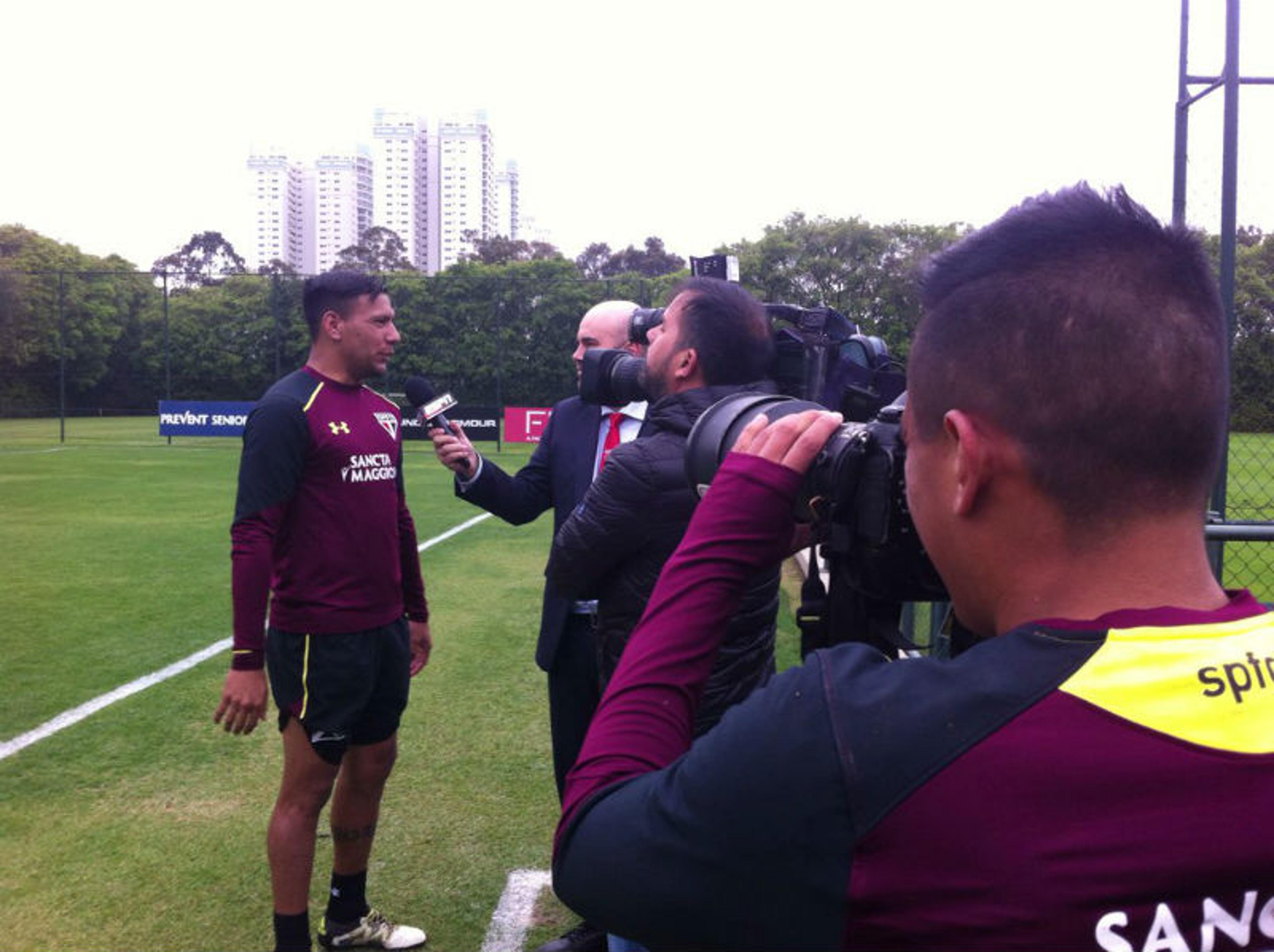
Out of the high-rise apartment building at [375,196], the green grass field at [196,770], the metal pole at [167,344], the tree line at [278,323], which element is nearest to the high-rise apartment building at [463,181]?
the high-rise apartment building at [375,196]

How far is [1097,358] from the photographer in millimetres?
989

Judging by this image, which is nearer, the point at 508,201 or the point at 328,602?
the point at 328,602

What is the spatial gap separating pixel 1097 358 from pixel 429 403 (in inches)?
126

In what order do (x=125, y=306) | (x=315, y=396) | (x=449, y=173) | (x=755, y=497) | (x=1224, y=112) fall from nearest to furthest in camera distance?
(x=755, y=497) < (x=315, y=396) < (x=1224, y=112) < (x=125, y=306) < (x=449, y=173)

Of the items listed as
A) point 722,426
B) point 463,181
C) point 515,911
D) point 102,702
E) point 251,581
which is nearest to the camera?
point 722,426

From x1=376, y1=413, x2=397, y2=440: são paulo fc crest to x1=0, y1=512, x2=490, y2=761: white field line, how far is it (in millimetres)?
3065

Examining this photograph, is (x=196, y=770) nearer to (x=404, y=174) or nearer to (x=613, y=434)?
(x=613, y=434)

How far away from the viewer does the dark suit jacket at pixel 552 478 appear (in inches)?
153

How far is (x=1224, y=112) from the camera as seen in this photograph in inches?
200

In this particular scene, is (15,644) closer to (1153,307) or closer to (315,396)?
(315,396)

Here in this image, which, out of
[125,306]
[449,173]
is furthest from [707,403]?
[449,173]

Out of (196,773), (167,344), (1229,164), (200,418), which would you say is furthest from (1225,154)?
(167,344)

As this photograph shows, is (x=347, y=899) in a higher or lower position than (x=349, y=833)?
lower

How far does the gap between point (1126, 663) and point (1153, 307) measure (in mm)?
331
